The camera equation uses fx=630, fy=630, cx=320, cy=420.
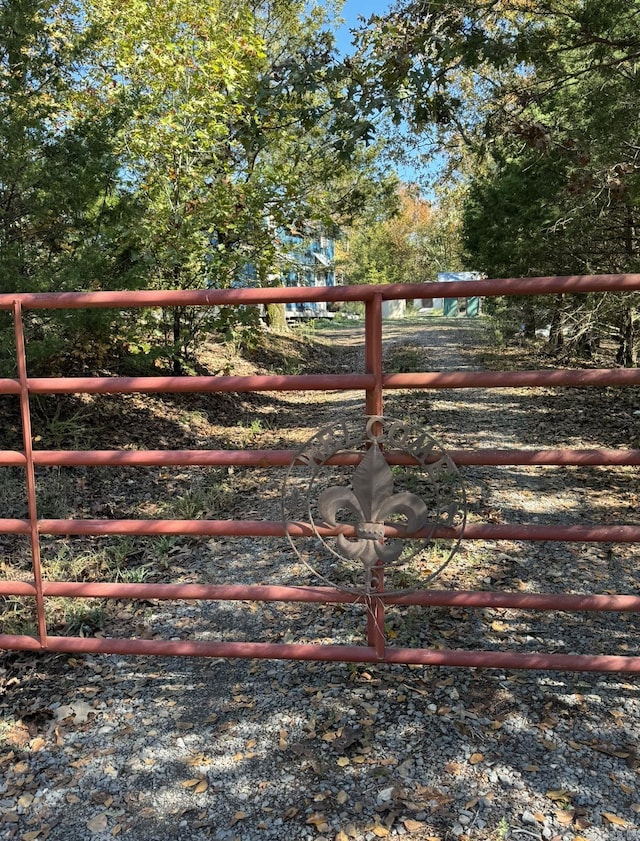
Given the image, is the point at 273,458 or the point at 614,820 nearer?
the point at 614,820

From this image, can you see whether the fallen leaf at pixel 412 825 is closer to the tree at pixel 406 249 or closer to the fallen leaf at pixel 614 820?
the fallen leaf at pixel 614 820

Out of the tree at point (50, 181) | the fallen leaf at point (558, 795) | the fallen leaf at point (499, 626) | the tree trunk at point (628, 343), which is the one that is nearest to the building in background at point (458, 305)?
the tree trunk at point (628, 343)

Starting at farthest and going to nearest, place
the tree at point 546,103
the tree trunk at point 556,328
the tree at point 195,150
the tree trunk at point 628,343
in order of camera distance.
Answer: the tree trunk at point 556,328, the tree trunk at point 628,343, the tree at point 195,150, the tree at point 546,103

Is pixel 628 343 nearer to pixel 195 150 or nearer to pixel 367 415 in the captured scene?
pixel 195 150

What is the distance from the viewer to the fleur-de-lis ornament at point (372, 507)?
7.94 feet

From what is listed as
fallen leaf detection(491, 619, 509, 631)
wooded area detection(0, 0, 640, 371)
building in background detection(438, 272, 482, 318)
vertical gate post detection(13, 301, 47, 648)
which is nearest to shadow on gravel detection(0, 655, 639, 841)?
fallen leaf detection(491, 619, 509, 631)

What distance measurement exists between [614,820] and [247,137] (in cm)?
561

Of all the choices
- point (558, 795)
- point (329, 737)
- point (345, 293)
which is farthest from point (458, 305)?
point (558, 795)

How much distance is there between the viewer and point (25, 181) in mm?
5812

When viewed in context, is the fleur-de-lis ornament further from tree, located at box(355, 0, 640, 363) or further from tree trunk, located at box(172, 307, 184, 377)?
tree trunk, located at box(172, 307, 184, 377)

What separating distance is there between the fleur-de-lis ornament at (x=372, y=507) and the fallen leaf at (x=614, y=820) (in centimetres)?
109

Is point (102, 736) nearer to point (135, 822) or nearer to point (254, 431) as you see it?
point (135, 822)

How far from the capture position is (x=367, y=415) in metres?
2.46

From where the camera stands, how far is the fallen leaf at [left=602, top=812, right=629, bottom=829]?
2090 millimetres
